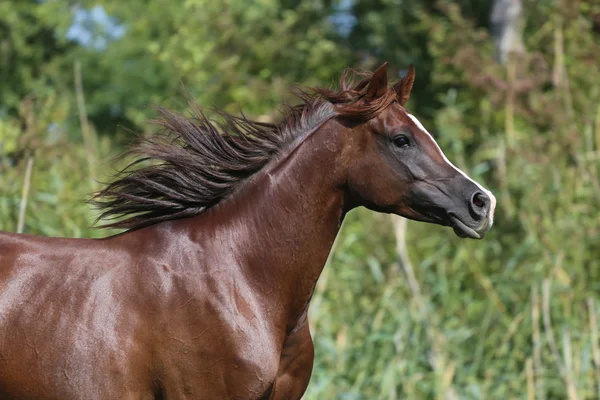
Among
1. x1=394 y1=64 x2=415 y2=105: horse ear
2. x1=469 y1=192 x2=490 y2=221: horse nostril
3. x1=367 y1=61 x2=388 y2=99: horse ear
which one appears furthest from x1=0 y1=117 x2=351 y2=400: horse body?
x1=469 y1=192 x2=490 y2=221: horse nostril

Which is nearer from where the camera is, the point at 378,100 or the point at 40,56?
the point at 378,100

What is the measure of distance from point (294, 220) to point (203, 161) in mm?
457

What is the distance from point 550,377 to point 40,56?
15.7 m

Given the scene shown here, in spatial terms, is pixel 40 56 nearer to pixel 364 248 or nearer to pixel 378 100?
pixel 364 248

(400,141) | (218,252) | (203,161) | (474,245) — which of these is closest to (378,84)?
(400,141)

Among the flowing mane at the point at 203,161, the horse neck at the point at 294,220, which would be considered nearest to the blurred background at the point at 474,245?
the flowing mane at the point at 203,161

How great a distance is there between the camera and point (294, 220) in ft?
12.6

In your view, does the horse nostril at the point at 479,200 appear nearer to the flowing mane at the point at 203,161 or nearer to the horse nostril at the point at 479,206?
the horse nostril at the point at 479,206

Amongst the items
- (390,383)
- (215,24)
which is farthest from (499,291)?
(215,24)

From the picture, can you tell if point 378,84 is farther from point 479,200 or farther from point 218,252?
point 218,252

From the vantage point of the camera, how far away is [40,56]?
1973cm

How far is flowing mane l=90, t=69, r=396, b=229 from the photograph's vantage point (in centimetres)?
391

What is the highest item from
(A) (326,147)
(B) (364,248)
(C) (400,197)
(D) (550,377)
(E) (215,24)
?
(E) (215,24)

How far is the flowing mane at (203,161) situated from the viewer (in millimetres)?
3908
